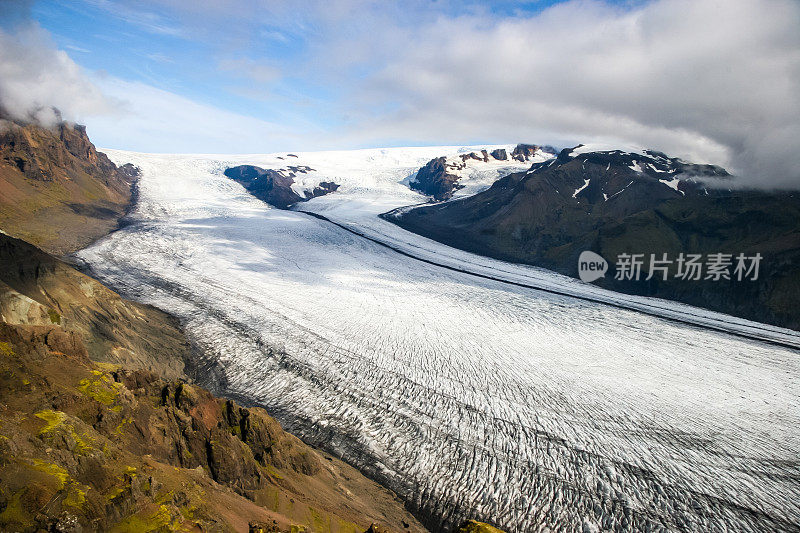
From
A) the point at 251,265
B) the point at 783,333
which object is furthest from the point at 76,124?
the point at 783,333

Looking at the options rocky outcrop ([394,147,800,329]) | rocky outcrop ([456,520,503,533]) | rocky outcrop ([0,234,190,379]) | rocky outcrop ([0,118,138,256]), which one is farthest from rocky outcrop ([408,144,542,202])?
rocky outcrop ([456,520,503,533])

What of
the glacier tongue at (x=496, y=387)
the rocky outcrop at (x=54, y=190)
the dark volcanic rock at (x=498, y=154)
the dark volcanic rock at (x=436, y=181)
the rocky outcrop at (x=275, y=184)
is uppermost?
the dark volcanic rock at (x=498, y=154)

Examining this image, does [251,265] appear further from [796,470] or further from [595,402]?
[796,470]

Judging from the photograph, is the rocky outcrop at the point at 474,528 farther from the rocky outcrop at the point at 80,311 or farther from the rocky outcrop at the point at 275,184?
the rocky outcrop at the point at 275,184
